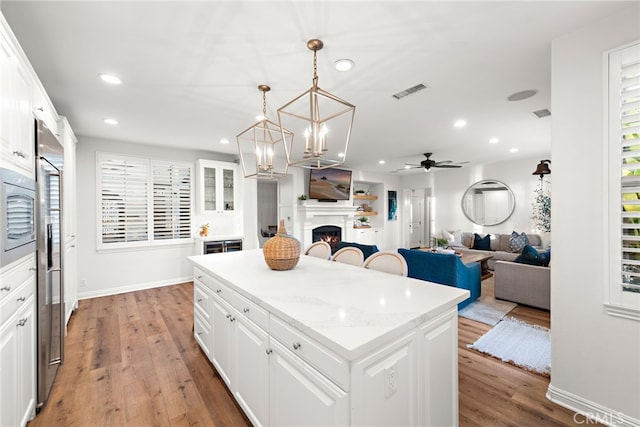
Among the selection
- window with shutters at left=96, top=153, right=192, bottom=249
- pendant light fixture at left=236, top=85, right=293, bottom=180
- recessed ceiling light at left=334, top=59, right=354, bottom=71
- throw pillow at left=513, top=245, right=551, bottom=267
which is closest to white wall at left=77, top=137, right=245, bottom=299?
window with shutters at left=96, top=153, right=192, bottom=249

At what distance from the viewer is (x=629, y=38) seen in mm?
1616

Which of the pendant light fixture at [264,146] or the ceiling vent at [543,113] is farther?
the ceiling vent at [543,113]

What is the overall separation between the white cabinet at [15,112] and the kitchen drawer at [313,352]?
163 centimetres

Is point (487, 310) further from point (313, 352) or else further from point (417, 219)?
point (417, 219)

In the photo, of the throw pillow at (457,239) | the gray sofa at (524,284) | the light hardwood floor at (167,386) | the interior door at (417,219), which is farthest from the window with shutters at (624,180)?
the interior door at (417,219)

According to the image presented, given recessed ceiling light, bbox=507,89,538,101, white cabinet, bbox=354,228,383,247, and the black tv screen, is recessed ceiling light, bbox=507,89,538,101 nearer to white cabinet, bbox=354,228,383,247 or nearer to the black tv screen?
the black tv screen

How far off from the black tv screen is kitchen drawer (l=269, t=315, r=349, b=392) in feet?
17.6

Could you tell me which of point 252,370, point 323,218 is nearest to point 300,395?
point 252,370

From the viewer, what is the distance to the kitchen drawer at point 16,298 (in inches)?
54.1

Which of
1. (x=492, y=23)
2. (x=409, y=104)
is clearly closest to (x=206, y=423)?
(x=492, y=23)

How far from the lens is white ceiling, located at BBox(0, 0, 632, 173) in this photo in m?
1.62

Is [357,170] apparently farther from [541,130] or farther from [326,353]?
[326,353]

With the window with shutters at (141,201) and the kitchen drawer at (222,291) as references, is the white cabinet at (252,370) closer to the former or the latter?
the kitchen drawer at (222,291)

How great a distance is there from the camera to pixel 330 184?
688 cm
